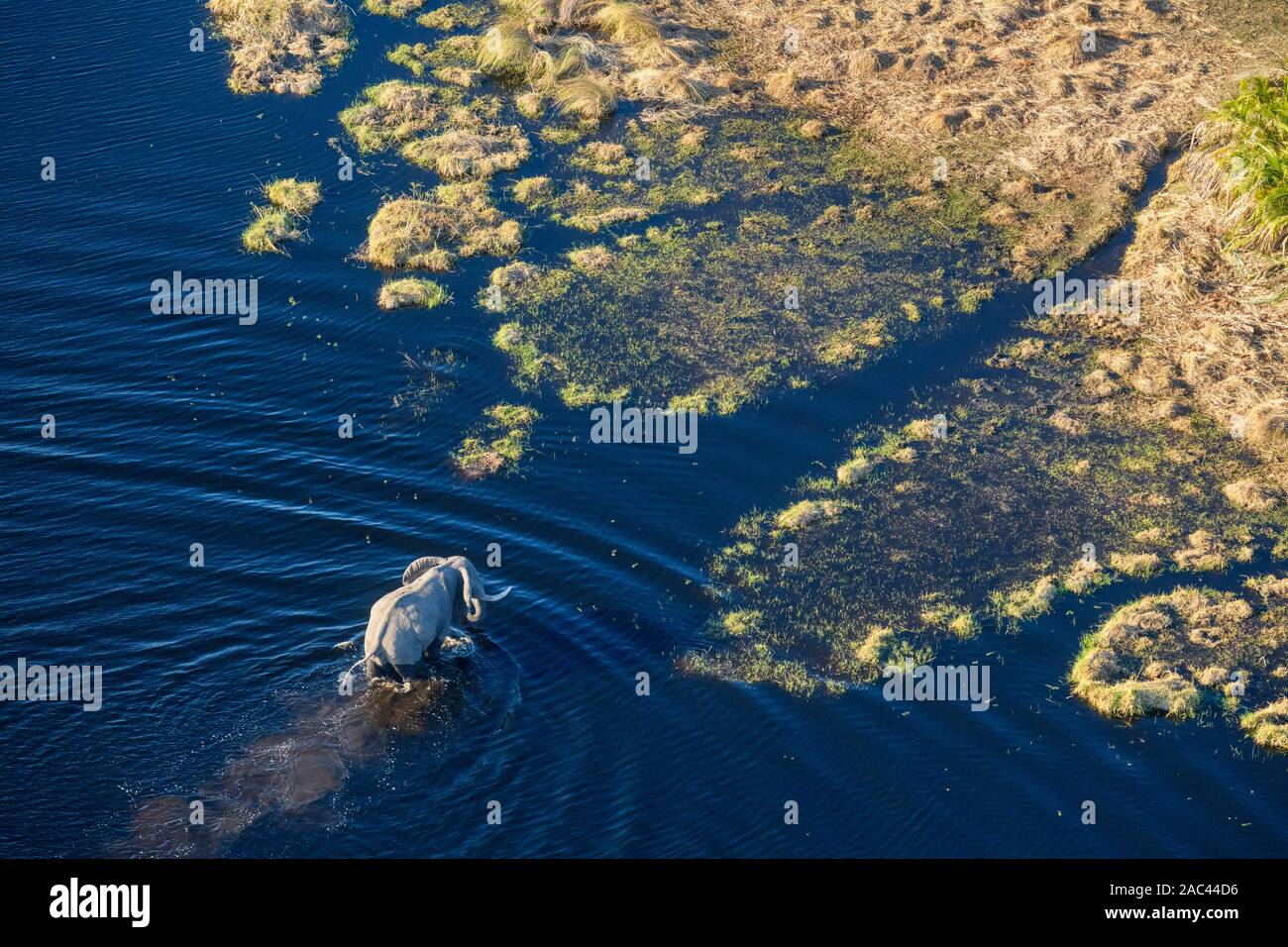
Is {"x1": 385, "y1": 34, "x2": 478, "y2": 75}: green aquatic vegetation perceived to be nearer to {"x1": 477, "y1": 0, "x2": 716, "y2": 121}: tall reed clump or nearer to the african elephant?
{"x1": 477, "y1": 0, "x2": 716, "y2": 121}: tall reed clump

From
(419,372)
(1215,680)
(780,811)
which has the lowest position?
(780,811)

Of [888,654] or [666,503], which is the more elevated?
[666,503]

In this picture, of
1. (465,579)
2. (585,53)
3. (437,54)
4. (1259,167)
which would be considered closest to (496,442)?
(465,579)

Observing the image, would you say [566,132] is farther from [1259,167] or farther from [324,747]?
[324,747]

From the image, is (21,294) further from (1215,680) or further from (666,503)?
(1215,680)

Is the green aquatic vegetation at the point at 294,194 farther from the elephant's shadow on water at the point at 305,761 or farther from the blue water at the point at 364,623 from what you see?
the elephant's shadow on water at the point at 305,761

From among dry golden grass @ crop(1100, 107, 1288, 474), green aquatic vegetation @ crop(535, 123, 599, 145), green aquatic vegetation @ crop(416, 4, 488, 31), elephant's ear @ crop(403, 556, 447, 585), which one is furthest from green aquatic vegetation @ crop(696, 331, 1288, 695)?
green aquatic vegetation @ crop(416, 4, 488, 31)

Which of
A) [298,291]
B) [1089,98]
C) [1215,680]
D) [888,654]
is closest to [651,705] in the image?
[888,654]

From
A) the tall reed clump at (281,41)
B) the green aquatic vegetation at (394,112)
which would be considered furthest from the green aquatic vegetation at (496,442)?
the tall reed clump at (281,41)
